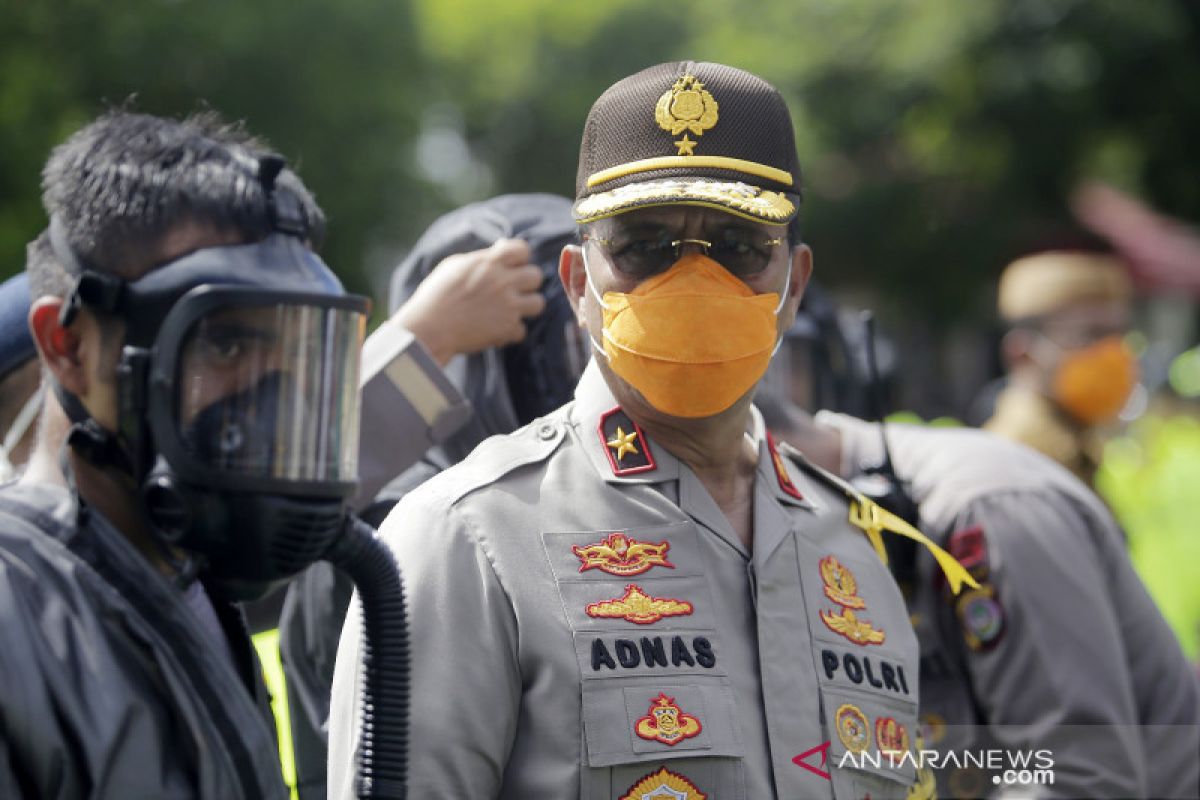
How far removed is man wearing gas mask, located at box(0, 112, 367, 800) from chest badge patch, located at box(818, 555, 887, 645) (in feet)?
2.80

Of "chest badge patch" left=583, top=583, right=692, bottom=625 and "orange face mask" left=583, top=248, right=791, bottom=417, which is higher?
"orange face mask" left=583, top=248, right=791, bottom=417

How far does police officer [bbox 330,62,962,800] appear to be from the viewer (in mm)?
2395

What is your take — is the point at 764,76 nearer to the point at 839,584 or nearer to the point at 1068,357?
the point at 1068,357

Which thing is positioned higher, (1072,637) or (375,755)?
(1072,637)

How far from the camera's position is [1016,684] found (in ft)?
12.2

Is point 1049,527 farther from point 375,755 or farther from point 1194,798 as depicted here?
point 375,755

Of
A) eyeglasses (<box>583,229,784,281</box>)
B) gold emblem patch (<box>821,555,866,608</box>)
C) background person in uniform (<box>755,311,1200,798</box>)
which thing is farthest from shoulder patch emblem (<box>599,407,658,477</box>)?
background person in uniform (<box>755,311,1200,798</box>)

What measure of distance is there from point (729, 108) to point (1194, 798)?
2336 millimetres

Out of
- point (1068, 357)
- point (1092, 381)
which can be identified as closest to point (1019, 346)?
point (1068, 357)

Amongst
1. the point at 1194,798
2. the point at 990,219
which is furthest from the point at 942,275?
the point at 1194,798

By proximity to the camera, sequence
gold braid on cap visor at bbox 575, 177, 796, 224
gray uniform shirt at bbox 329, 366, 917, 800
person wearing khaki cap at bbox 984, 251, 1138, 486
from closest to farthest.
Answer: gray uniform shirt at bbox 329, 366, 917, 800, gold braid on cap visor at bbox 575, 177, 796, 224, person wearing khaki cap at bbox 984, 251, 1138, 486

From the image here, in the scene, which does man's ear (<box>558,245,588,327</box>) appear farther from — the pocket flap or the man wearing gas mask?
the pocket flap

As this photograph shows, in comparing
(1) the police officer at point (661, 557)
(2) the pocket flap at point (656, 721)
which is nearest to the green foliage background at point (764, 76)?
(1) the police officer at point (661, 557)

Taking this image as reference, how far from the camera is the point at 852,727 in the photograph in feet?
8.59
